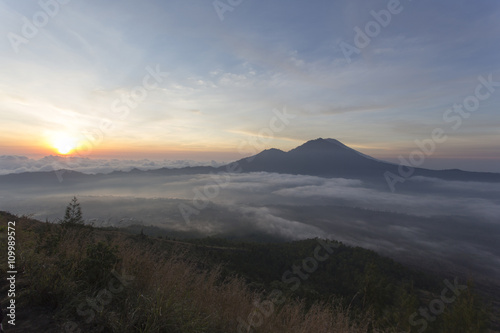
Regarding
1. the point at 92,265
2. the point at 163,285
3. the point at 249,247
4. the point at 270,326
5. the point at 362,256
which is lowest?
the point at 362,256

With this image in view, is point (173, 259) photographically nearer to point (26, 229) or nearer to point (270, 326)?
point (270, 326)

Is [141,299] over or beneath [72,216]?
over

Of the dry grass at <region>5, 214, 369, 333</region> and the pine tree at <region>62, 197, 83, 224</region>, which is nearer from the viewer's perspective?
the dry grass at <region>5, 214, 369, 333</region>

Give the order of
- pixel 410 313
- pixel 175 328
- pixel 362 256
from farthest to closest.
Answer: pixel 362 256
pixel 410 313
pixel 175 328

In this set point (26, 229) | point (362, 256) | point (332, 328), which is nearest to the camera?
point (332, 328)

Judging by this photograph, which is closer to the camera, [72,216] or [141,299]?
[141,299]

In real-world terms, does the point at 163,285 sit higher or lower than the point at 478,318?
higher

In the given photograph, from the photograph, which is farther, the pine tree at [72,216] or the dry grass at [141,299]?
the pine tree at [72,216]

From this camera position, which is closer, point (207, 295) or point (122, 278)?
point (122, 278)

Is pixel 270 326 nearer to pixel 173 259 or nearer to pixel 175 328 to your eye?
pixel 175 328

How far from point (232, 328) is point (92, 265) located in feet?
10.3

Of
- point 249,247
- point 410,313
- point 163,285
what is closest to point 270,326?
point 163,285

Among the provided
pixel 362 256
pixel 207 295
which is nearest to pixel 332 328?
pixel 207 295

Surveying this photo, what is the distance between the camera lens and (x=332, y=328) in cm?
515
